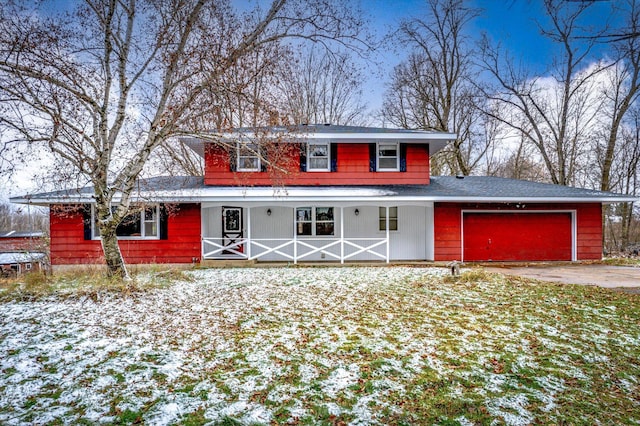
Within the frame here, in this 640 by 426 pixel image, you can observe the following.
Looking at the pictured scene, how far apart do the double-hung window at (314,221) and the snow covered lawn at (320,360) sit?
6944 millimetres

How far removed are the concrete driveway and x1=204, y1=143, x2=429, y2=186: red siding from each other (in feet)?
15.5

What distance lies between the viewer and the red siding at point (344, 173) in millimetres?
13766

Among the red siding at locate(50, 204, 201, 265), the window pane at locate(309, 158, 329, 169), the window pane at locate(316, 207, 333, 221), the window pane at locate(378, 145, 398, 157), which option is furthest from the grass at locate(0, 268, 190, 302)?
the window pane at locate(378, 145, 398, 157)

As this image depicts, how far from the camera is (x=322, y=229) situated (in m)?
14.2

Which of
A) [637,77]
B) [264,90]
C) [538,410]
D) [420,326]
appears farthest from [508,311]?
[637,77]

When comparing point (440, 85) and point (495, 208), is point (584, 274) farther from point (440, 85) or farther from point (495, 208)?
point (440, 85)

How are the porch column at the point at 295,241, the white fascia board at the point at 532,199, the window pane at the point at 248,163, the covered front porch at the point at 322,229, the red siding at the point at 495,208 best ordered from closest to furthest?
the white fascia board at the point at 532,199, the porch column at the point at 295,241, the red siding at the point at 495,208, the window pane at the point at 248,163, the covered front porch at the point at 322,229

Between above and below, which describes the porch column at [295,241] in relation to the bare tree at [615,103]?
below

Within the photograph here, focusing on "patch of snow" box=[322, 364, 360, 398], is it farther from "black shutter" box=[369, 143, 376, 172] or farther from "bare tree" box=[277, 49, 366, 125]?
"bare tree" box=[277, 49, 366, 125]

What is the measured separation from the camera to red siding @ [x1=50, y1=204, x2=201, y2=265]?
1260 cm

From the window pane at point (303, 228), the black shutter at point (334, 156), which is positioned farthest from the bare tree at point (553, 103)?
the window pane at point (303, 228)

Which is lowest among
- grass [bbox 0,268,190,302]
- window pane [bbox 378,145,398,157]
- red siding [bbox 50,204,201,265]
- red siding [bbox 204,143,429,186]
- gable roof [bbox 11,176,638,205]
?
grass [bbox 0,268,190,302]

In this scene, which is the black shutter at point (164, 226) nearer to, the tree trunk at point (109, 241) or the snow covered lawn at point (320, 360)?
the tree trunk at point (109, 241)

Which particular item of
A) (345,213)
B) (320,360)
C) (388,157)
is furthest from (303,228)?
(320,360)
